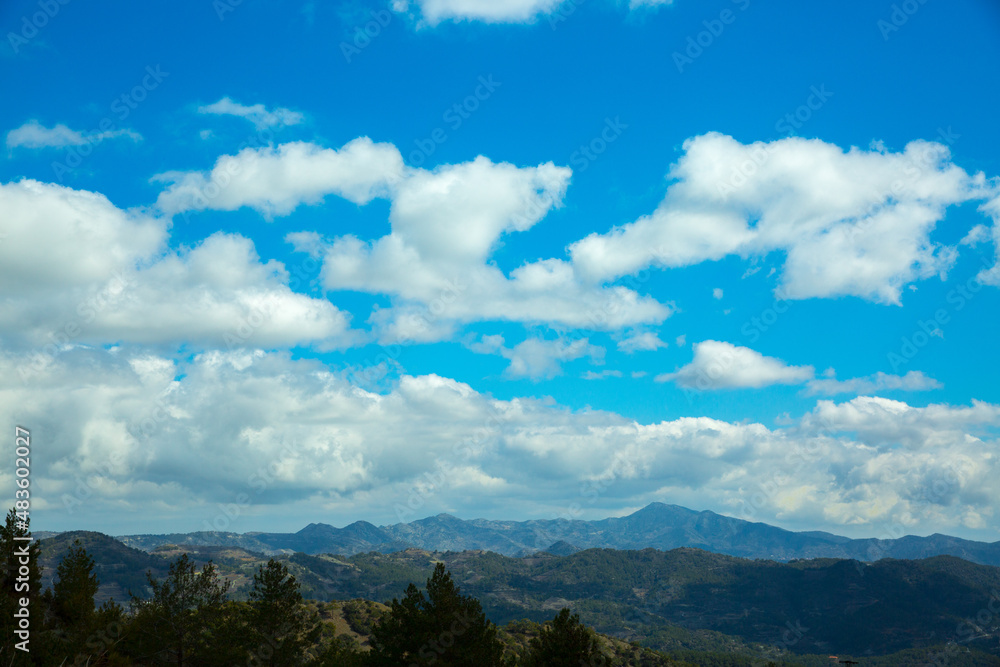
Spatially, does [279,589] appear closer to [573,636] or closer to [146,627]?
[146,627]

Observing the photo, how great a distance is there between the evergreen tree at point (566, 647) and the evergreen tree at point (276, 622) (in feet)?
77.6

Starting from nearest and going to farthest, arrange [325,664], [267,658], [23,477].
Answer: [23,477]
[267,658]
[325,664]

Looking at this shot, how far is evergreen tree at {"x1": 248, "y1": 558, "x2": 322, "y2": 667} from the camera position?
6519 cm

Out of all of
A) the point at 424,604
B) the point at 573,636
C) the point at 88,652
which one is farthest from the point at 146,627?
the point at 573,636

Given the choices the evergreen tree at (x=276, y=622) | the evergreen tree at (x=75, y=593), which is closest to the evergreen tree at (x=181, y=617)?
the evergreen tree at (x=276, y=622)

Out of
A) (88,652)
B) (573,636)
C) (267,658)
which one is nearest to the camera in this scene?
(88,652)

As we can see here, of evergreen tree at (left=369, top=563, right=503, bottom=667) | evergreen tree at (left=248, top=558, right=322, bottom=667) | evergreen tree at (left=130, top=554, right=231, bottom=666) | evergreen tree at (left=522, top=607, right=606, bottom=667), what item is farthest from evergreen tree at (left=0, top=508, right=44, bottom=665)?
evergreen tree at (left=522, top=607, right=606, bottom=667)

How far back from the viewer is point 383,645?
6688cm

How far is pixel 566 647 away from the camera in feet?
195

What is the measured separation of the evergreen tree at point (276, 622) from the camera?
65.2 m

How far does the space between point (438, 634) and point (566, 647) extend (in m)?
12.6

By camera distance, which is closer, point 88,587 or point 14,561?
point 14,561

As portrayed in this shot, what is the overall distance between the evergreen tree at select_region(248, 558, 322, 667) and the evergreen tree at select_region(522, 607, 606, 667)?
23645mm

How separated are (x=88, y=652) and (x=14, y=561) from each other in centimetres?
1038
